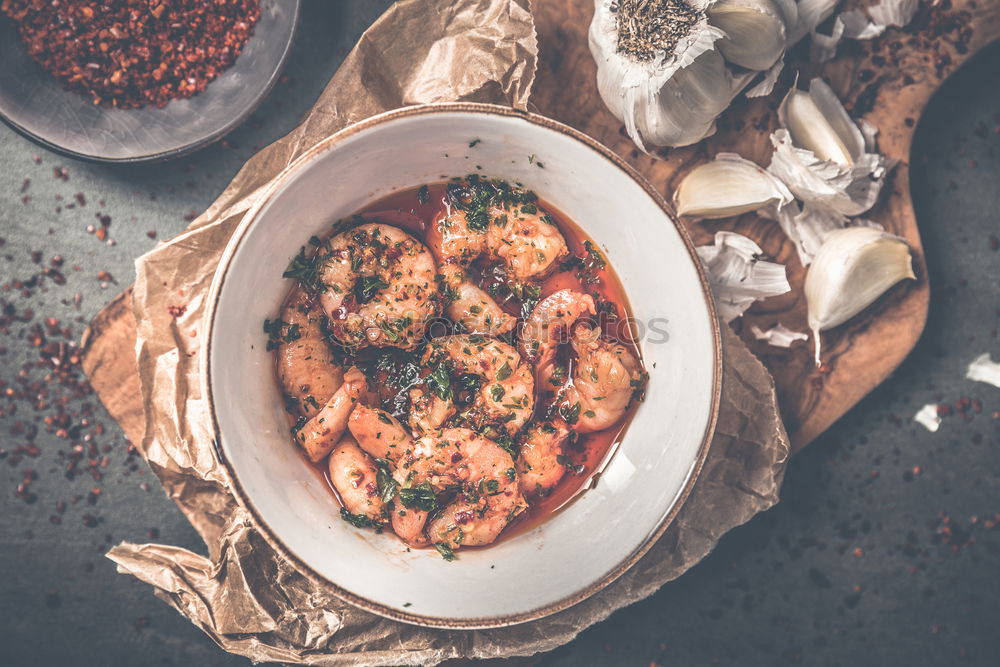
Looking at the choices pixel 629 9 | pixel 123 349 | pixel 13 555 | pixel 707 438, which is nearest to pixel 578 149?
pixel 629 9

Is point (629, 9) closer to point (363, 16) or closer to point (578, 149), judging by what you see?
point (578, 149)

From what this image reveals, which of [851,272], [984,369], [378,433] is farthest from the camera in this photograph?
[984,369]

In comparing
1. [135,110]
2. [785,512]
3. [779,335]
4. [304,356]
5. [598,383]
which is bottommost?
[785,512]

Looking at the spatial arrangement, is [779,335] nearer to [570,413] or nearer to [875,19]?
[570,413]

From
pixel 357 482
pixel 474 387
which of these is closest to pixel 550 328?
pixel 474 387

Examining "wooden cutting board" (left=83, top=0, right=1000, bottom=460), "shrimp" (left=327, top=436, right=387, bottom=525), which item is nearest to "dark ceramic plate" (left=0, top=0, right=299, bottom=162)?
"wooden cutting board" (left=83, top=0, right=1000, bottom=460)

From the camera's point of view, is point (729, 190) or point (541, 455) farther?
point (729, 190)
